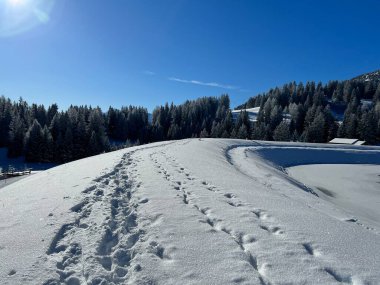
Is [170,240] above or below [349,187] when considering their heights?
above

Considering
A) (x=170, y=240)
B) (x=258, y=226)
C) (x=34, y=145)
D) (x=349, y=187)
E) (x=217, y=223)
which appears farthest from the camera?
(x=34, y=145)

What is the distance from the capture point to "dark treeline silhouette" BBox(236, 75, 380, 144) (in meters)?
86.4

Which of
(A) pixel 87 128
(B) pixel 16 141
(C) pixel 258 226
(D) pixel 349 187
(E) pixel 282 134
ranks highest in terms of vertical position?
(A) pixel 87 128

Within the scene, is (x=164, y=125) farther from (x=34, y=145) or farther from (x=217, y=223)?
(x=217, y=223)

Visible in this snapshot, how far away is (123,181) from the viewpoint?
539 inches

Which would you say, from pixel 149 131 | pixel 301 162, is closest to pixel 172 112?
pixel 149 131

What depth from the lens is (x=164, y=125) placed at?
420 feet

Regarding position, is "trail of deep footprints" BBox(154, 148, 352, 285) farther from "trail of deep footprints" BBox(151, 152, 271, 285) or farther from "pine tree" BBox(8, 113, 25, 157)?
"pine tree" BBox(8, 113, 25, 157)

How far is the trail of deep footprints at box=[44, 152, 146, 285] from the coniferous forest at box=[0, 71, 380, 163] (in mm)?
67091

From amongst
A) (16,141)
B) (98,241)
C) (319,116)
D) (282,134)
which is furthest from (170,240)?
(319,116)

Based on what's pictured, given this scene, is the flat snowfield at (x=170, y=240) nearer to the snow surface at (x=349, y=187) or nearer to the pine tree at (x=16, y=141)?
the snow surface at (x=349, y=187)

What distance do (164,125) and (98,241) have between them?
4803 inches

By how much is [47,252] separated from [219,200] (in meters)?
6.34

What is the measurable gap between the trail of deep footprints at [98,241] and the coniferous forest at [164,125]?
2641 inches
